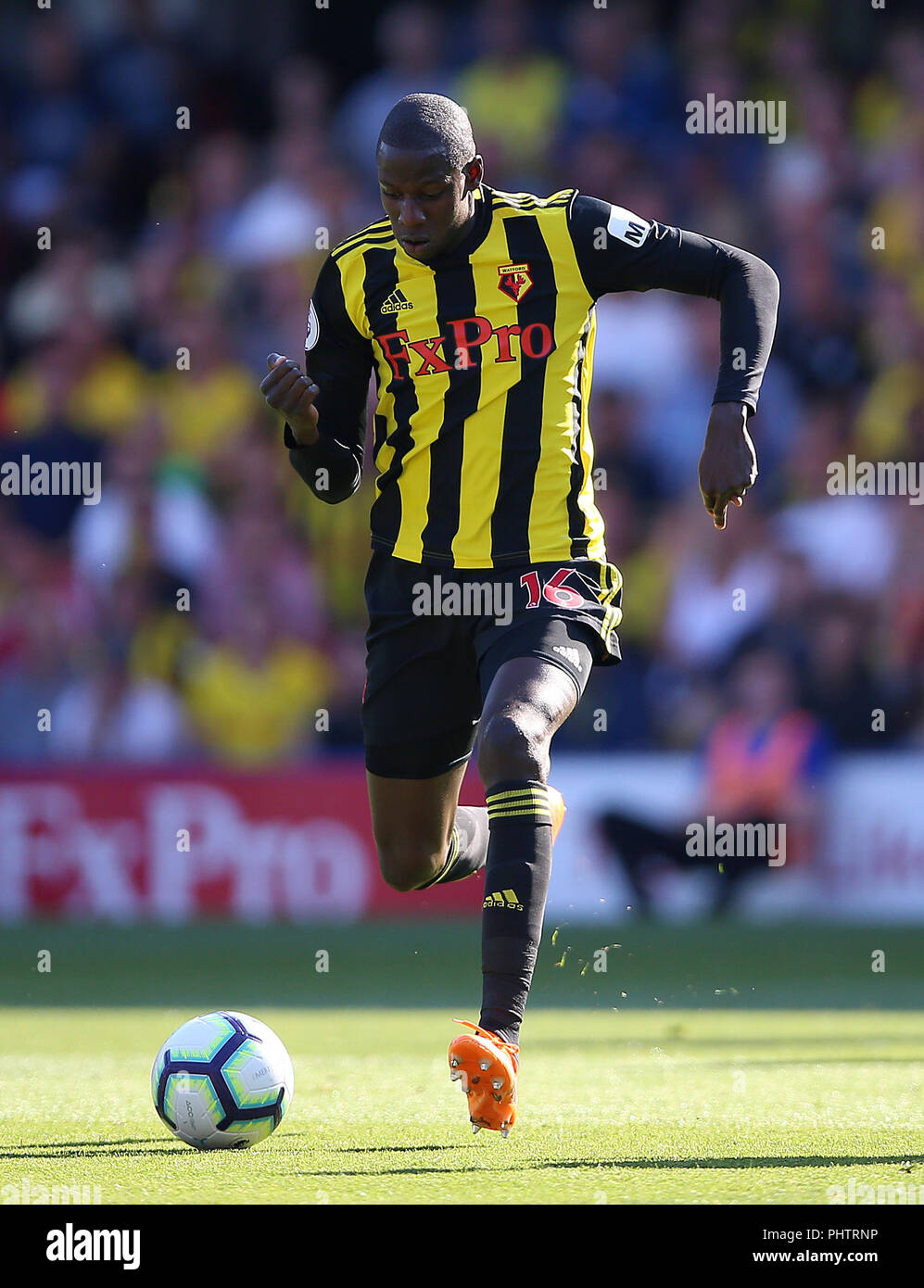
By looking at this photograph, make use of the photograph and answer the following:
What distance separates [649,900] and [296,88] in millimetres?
6638

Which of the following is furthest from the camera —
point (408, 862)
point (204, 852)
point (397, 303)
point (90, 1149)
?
point (204, 852)

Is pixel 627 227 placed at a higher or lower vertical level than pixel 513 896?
higher

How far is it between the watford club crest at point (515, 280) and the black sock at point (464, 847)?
1.59 metres

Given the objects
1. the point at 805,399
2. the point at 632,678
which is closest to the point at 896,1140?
the point at 632,678

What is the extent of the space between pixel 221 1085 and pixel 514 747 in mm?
1011

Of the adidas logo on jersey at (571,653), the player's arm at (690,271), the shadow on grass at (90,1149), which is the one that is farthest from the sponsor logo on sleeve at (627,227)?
the shadow on grass at (90,1149)

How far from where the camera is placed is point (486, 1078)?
159 inches

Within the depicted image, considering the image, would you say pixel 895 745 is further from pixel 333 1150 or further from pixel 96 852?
pixel 333 1150

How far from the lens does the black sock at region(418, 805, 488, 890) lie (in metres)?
5.70

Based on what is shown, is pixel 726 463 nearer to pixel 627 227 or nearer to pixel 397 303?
pixel 627 227

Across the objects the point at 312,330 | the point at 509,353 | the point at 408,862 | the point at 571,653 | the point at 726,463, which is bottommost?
the point at 408,862

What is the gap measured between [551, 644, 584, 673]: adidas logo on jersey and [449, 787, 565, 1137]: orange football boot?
3.46 feet

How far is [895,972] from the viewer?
8.05 m

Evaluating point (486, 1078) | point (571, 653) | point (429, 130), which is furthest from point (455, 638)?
Result: point (486, 1078)
